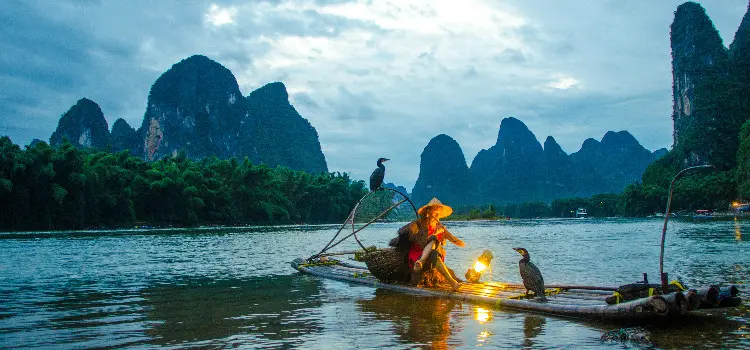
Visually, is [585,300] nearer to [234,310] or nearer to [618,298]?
[618,298]

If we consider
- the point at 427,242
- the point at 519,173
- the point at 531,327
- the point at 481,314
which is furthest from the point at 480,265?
the point at 519,173

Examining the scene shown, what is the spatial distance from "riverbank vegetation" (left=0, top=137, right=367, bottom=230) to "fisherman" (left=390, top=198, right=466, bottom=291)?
3152 cm

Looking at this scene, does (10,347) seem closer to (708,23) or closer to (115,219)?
(115,219)

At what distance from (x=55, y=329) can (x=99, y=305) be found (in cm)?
187

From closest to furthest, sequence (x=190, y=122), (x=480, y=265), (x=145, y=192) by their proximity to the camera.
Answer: (x=480, y=265) < (x=145, y=192) < (x=190, y=122)

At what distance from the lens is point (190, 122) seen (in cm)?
11538

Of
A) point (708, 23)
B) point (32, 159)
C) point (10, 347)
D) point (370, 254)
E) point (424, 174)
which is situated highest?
point (708, 23)

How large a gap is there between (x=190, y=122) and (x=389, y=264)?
371ft

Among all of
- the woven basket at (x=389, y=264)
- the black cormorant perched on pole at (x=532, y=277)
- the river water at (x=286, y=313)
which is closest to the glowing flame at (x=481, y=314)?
the river water at (x=286, y=313)

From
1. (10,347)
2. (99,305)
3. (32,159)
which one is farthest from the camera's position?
(32,159)

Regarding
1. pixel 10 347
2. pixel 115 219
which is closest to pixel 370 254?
pixel 10 347

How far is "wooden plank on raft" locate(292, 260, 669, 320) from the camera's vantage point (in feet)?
17.6

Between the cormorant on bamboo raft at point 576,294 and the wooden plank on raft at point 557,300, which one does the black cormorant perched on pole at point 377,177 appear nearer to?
the cormorant on bamboo raft at point 576,294

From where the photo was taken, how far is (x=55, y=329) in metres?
6.18
